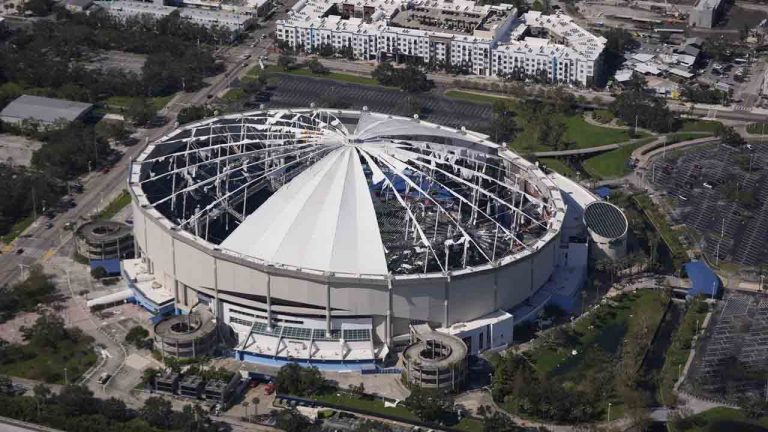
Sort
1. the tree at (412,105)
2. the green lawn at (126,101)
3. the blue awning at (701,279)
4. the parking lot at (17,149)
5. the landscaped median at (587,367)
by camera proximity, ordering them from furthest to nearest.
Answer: the green lawn at (126,101) → the tree at (412,105) → the parking lot at (17,149) → the blue awning at (701,279) → the landscaped median at (587,367)

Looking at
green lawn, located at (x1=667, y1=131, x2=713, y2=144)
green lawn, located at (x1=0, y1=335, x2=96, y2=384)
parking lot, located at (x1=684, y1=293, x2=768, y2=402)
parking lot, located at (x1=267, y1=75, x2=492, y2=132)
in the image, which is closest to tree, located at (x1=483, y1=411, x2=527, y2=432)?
parking lot, located at (x1=684, y1=293, x2=768, y2=402)

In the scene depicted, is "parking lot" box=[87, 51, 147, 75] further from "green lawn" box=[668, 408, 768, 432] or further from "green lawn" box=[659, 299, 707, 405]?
"green lawn" box=[668, 408, 768, 432]

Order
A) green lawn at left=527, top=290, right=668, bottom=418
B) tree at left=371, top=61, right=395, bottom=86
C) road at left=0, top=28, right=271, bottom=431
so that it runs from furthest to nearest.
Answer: tree at left=371, top=61, right=395, bottom=86 < road at left=0, top=28, right=271, bottom=431 < green lawn at left=527, top=290, right=668, bottom=418

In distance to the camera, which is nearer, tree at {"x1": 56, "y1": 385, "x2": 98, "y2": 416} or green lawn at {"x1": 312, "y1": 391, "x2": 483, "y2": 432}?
tree at {"x1": 56, "y1": 385, "x2": 98, "y2": 416}

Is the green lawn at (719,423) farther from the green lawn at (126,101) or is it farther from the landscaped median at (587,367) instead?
the green lawn at (126,101)

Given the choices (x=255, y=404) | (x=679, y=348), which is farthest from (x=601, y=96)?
(x=255, y=404)

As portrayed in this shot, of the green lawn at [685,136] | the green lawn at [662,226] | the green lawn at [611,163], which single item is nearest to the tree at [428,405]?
the green lawn at [662,226]
